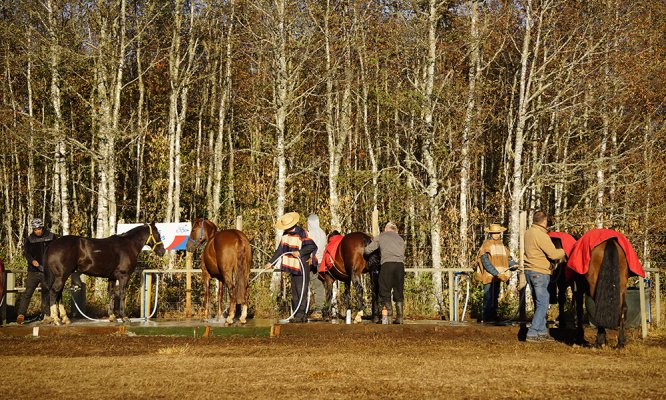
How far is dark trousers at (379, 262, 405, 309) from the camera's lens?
61.9ft

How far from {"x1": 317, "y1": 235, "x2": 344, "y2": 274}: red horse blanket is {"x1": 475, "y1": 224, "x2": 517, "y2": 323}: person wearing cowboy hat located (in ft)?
9.42

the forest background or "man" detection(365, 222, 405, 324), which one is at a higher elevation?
the forest background

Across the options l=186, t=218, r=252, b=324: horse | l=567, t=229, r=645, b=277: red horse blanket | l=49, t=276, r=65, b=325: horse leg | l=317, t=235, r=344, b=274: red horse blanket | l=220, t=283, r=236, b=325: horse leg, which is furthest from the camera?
l=317, t=235, r=344, b=274: red horse blanket

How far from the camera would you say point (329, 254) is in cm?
2011

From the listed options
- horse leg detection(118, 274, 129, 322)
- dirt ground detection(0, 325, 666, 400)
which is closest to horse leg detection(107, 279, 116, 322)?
horse leg detection(118, 274, 129, 322)

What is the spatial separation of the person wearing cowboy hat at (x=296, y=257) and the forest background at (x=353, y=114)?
189 inches

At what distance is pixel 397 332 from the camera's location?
57.5 feet

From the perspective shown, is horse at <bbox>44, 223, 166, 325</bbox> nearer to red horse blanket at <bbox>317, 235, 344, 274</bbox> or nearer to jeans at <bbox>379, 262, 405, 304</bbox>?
red horse blanket at <bbox>317, 235, 344, 274</bbox>

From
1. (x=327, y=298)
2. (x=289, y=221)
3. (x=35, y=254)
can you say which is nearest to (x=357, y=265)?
(x=327, y=298)

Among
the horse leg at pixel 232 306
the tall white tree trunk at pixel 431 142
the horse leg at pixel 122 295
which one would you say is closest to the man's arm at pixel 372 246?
the horse leg at pixel 232 306

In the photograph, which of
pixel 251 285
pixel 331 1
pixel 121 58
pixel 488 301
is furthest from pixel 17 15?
pixel 488 301

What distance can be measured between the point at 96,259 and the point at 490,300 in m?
7.58

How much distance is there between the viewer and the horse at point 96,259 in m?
18.8

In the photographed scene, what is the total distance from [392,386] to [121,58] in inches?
725
